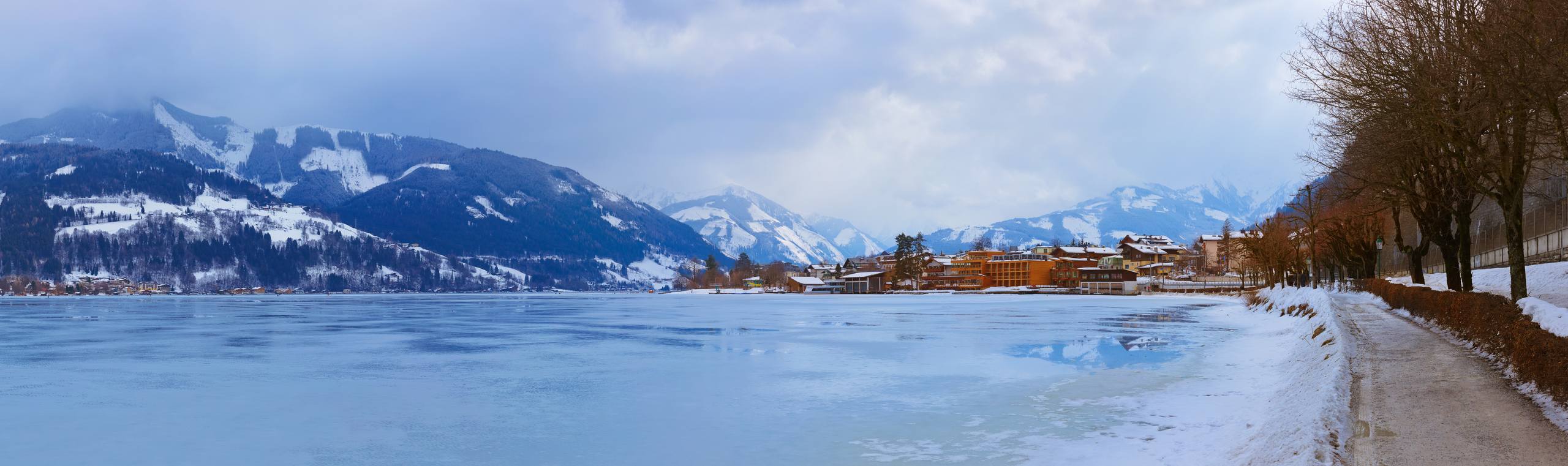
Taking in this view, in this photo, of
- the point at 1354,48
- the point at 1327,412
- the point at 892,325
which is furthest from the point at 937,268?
the point at 1327,412

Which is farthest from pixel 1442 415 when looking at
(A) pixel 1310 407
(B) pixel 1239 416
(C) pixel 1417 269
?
(C) pixel 1417 269

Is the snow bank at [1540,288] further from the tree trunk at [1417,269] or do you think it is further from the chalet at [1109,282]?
the chalet at [1109,282]

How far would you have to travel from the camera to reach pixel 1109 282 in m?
157

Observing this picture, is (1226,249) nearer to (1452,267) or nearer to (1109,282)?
(1109,282)

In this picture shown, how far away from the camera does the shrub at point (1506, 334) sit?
991 centimetres

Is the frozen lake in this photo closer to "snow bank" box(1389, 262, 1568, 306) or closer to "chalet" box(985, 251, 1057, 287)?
"snow bank" box(1389, 262, 1568, 306)

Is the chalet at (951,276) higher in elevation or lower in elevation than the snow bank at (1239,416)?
higher

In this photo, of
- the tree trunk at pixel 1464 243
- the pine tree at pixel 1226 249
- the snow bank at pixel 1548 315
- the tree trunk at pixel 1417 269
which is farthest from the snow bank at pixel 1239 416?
the pine tree at pixel 1226 249

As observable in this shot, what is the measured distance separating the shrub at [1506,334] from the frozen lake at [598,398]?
3.72 metres

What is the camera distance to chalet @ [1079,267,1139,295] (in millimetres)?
152875

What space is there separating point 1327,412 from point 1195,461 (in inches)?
59.5

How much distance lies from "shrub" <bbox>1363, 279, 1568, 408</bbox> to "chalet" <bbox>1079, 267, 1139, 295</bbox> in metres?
132

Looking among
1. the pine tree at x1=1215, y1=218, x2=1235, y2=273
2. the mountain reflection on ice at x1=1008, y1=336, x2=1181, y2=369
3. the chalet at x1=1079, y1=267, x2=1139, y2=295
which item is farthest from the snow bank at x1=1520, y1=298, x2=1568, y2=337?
the chalet at x1=1079, y1=267, x2=1139, y2=295

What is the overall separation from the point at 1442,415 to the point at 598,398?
12.6 m
